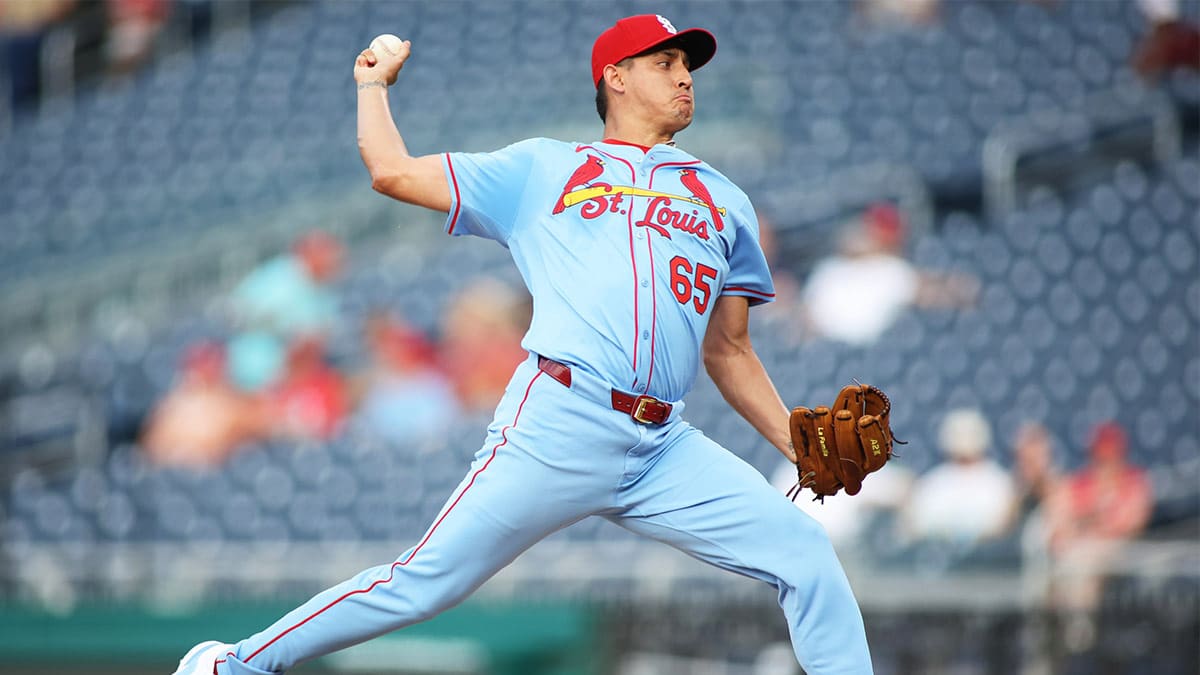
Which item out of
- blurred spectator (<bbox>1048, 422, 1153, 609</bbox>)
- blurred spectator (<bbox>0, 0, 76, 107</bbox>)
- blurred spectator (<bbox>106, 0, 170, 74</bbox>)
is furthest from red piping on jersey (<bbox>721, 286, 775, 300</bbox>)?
blurred spectator (<bbox>0, 0, 76, 107</bbox>)

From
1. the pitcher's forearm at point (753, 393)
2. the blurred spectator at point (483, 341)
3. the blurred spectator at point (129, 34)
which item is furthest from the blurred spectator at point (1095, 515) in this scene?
the blurred spectator at point (129, 34)

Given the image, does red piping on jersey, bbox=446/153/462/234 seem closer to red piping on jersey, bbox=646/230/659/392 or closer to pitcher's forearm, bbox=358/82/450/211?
pitcher's forearm, bbox=358/82/450/211

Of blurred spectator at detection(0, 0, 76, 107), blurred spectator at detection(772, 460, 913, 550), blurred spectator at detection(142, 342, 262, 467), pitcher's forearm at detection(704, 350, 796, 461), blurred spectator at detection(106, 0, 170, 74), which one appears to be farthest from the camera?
blurred spectator at detection(106, 0, 170, 74)

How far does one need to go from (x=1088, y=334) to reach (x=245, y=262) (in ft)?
16.3

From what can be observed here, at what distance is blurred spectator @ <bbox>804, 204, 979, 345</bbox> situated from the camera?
7.66 m

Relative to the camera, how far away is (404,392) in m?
7.80

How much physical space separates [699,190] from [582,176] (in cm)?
22

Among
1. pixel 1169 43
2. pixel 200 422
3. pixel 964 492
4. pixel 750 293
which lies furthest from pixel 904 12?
pixel 750 293

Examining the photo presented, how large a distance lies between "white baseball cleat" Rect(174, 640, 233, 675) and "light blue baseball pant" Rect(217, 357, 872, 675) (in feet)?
0.11

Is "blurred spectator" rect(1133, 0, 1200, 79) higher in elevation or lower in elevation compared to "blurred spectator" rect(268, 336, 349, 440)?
higher

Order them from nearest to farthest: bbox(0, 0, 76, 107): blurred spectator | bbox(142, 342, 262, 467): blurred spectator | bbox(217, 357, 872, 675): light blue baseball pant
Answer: bbox(217, 357, 872, 675): light blue baseball pant
bbox(142, 342, 262, 467): blurred spectator
bbox(0, 0, 76, 107): blurred spectator

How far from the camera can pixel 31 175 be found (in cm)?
1003

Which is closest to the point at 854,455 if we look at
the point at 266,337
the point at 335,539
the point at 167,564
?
the point at 167,564

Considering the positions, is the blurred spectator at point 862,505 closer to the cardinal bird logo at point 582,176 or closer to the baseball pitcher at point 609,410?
the baseball pitcher at point 609,410
